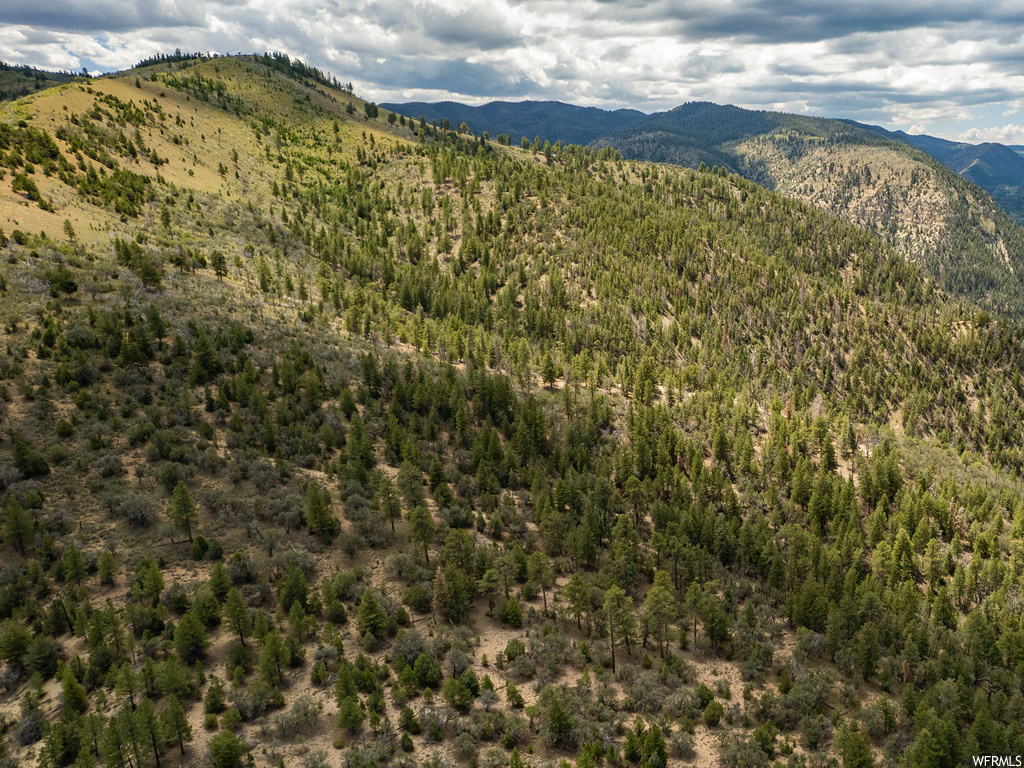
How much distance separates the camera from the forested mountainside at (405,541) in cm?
3791

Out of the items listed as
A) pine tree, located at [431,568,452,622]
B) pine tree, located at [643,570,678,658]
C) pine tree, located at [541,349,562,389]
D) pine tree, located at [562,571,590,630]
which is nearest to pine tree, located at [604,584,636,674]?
pine tree, located at [643,570,678,658]

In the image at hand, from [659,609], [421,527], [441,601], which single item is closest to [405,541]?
[421,527]

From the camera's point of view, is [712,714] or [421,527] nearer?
[712,714]

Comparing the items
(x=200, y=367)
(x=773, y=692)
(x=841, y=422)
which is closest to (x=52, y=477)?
(x=200, y=367)

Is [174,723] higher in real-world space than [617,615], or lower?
higher

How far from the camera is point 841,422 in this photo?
10512cm

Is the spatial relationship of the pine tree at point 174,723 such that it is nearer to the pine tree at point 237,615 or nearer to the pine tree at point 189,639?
the pine tree at point 189,639

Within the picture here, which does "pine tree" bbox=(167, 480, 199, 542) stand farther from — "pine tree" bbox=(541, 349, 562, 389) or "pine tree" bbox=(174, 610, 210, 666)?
"pine tree" bbox=(541, 349, 562, 389)

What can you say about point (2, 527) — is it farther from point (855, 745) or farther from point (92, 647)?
point (855, 745)

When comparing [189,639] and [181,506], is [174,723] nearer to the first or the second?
[189,639]

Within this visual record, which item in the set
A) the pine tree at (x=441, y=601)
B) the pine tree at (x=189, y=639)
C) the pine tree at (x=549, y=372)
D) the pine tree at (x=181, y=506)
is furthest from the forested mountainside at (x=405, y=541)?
the pine tree at (x=549, y=372)

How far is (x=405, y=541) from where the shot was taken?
57469mm

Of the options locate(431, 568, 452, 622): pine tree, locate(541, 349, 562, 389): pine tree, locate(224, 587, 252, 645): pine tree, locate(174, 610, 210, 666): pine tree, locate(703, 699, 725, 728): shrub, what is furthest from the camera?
locate(541, 349, 562, 389): pine tree

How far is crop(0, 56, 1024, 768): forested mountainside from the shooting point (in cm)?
3791
